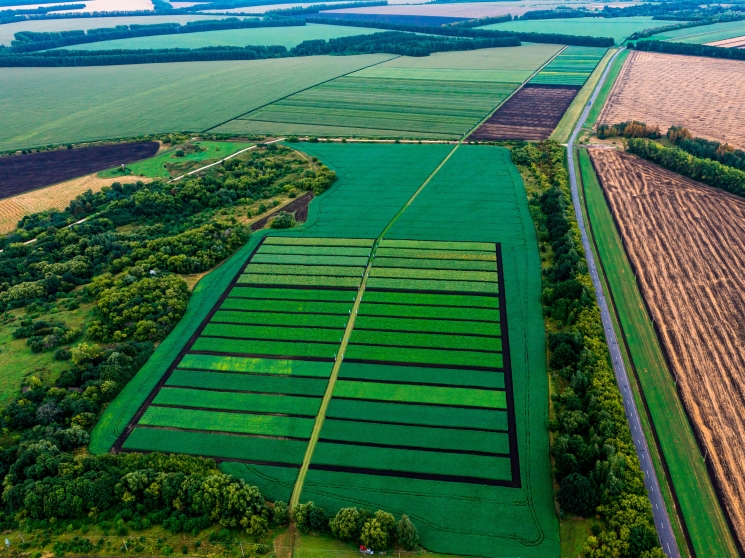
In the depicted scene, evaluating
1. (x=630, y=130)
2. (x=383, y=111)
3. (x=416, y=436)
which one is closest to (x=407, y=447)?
(x=416, y=436)

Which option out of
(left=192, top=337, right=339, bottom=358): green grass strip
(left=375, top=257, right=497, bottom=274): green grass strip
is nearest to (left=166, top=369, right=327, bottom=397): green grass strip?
(left=192, top=337, right=339, bottom=358): green grass strip

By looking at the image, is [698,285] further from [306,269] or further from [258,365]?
[258,365]

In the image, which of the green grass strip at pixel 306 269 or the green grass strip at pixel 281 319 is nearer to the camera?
the green grass strip at pixel 281 319

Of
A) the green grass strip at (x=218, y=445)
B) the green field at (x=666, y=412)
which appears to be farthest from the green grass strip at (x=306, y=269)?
the green field at (x=666, y=412)

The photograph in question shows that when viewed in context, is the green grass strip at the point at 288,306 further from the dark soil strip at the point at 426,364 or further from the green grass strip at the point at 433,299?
the dark soil strip at the point at 426,364

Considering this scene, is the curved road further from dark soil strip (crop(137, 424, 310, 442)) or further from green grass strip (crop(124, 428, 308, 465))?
dark soil strip (crop(137, 424, 310, 442))

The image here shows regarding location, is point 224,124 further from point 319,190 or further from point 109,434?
point 109,434
